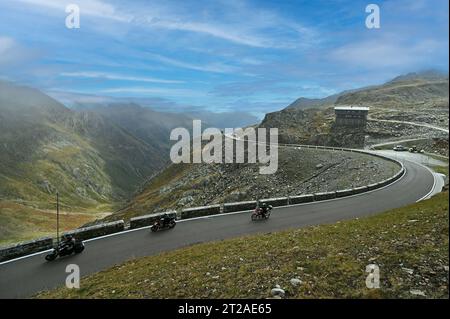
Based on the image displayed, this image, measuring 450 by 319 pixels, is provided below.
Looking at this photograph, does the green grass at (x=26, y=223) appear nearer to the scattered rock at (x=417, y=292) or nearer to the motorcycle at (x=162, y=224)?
the motorcycle at (x=162, y=224)

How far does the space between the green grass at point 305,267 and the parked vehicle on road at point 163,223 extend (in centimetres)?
Result: 612

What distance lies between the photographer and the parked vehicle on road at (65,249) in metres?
19.2

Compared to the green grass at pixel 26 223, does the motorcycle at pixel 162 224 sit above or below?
above

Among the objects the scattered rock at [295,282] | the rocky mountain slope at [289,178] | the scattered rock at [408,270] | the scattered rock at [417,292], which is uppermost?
the scattered rock at [408,270]

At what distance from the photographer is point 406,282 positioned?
409 inches

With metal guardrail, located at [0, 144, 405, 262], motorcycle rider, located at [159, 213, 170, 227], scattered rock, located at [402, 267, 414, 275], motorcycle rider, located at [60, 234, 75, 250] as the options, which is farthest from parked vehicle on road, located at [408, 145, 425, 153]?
motorcycle rider, located at [60, 234, 75, 250]

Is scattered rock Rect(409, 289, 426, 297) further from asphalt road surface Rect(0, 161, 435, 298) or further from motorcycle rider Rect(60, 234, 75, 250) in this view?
motorcycle rider Rect(60, 234, 75, 250)

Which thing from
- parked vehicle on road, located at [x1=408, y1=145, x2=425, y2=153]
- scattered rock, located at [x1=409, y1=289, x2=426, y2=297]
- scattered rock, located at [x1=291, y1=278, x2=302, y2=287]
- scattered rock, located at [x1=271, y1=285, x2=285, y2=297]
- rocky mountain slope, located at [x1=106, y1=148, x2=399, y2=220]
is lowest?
rocky mountain slope, located at [x1=106, y1=148, x2=399, y2=220]

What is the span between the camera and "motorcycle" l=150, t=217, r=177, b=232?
941 inches

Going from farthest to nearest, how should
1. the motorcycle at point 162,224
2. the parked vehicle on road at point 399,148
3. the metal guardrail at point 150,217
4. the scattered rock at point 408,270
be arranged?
the parked vehicle on road at point 399,148, the motorcycle at point 162,224, the metal guardrail at point 150,217, the scattered rock at point 408,270

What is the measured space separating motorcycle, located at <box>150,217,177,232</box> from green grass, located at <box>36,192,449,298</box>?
611 centimetres

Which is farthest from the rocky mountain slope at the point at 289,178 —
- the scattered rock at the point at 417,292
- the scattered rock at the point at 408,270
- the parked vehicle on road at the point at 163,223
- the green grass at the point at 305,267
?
the scattered rock at the point at 417,292

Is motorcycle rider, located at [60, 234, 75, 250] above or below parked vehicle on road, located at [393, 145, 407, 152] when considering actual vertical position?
below
